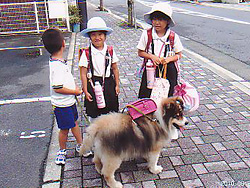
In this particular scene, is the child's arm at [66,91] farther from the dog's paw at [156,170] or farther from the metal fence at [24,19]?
the metal fence at [24,19]

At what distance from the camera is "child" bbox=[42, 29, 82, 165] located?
3090 millimetres

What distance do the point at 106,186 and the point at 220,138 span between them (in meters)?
2.04

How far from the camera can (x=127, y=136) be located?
2893 millimetres

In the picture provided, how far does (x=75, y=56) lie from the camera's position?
28.3ft

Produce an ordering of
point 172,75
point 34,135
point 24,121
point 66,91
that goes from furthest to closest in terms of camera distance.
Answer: point 24,121
point 34,135
point 172,75
point 66,91

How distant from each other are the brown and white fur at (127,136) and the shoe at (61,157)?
1.93ft

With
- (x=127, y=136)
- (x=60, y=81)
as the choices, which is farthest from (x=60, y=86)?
(x=127, y=136)

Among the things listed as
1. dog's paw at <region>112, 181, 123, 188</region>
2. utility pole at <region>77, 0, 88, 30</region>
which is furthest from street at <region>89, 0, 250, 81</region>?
A: dog's paw at <region>112, 181, 123, 188</region>

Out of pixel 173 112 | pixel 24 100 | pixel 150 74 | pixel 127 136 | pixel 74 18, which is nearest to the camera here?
pixel 127 136

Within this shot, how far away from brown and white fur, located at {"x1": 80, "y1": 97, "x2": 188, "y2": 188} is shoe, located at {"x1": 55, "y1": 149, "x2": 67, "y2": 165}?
0.59 m

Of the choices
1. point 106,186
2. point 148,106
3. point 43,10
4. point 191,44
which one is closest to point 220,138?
point 148,106

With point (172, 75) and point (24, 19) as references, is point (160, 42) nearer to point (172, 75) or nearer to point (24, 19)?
point (172, 75)

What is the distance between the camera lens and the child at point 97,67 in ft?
11.2

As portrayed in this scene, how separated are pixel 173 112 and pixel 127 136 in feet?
2.05
